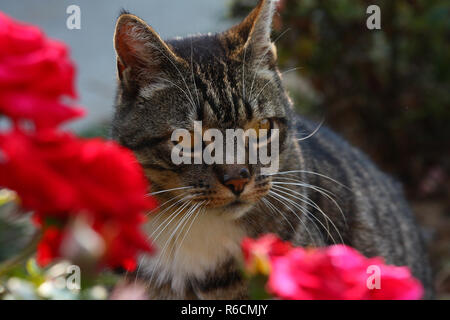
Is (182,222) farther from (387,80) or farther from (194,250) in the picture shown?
(387,80)

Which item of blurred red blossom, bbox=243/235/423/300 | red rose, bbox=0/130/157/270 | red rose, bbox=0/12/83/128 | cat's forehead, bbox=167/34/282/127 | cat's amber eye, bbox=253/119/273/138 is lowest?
blurred red blossom, bbox=243/235/423/300

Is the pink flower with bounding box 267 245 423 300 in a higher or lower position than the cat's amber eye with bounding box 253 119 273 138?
lower

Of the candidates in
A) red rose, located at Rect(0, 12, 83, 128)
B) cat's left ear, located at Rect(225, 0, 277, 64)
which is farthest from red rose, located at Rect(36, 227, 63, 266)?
cat's left ear, located at Rect(225, 0, 277, 64)

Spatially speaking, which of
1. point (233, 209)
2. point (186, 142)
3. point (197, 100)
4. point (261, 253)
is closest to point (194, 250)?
point (233, 209)

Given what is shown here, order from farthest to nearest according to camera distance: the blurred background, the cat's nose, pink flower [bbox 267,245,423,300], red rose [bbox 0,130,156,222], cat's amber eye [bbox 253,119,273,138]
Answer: the blurred background < cat's amber eye [bbox 253,119,273,138] < the cat's nose < pink flower [bbox 267,245,423,300] < red rose [bbox 0,130,156,222]

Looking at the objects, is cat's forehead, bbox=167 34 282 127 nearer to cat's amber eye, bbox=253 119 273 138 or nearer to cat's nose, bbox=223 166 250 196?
cat's amber eye, bbox=253 119 273 138

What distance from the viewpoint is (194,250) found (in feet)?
4.91

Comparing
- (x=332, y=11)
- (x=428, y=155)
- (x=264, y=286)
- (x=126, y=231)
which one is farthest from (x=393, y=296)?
(x=428, y=155)

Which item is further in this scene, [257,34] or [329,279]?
[257,34]

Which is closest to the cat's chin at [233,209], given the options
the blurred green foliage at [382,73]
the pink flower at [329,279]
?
the pink flower at [329,279]

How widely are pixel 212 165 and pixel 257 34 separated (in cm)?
45

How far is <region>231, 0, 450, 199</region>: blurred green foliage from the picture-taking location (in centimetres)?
302

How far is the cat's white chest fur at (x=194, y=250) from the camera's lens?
1482 millimetres

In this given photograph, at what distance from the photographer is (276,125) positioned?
5.00ft
